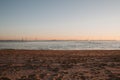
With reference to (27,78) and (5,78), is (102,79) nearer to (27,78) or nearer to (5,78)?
(27,78)

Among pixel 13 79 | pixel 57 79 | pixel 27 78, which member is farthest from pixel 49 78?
pixel 13 79

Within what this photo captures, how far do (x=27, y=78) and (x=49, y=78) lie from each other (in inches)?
42.6

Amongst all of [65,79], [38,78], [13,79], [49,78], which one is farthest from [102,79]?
[13,79]

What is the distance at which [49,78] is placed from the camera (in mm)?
8375

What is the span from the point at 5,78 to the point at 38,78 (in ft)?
5.28

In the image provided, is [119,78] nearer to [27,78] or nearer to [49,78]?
[49,78]

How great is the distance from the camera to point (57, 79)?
8.05 meters

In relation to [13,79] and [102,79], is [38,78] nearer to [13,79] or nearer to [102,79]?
[13,79]

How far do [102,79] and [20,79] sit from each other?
12.8ft

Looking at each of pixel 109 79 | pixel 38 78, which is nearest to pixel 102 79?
pixel 109 79

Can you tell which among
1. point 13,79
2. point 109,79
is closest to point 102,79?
point 109,79

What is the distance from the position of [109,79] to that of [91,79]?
0.88 meters

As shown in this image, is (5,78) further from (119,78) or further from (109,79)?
(119,78)

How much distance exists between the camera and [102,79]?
802 cm
